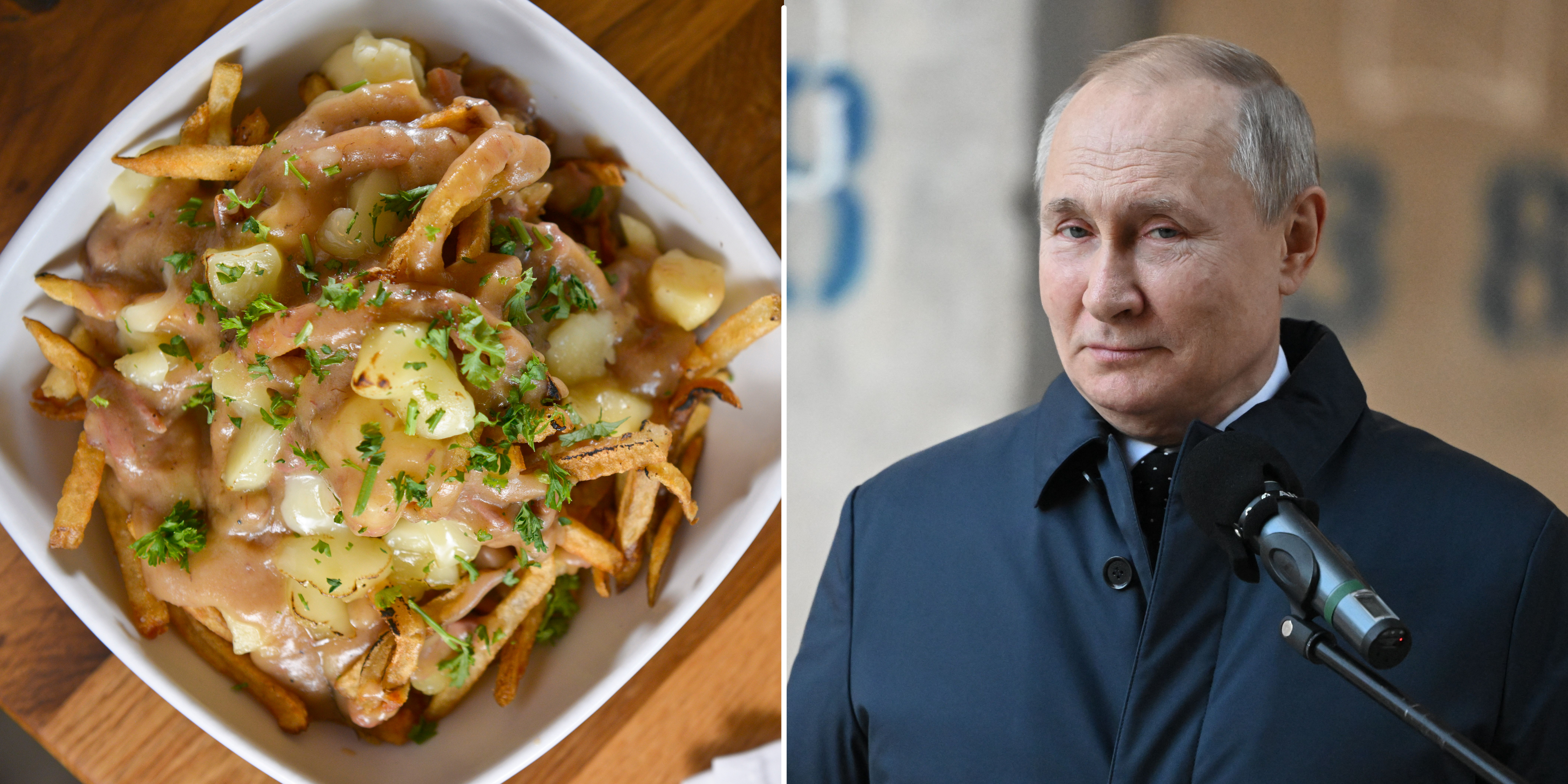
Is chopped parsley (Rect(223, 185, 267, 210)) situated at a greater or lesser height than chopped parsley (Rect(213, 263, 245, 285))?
greater

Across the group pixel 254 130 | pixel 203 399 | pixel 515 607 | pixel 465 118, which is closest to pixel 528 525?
pixel 515 607

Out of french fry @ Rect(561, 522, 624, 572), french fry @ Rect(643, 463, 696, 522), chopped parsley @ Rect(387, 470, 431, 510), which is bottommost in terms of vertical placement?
french fry @ Rect(561, 522, 624, 572)

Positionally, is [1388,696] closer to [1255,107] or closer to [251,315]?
[1255,107]

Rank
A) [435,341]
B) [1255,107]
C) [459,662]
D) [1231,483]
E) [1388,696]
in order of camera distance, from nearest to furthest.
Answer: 1. [1388,696]
2. [1231,483]
3. [1255,107]
4. [435,341]
5. [459,662]

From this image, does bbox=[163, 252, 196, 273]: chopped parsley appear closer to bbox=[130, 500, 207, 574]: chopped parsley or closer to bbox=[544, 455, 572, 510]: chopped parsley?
bbox=[130, 500, 207, 574]: chopped parsley

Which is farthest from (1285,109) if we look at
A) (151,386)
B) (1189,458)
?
(151,386)

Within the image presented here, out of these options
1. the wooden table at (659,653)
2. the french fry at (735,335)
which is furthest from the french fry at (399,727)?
the french fry at (735,335)

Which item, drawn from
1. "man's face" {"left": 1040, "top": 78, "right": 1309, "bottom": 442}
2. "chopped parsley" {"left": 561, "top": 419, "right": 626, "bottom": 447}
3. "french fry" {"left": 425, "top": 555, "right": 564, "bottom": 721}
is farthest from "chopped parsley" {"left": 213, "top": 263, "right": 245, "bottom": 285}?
"man's face" {"left": 1040, "top": 78, "right": 1309, "bottom": 442}
